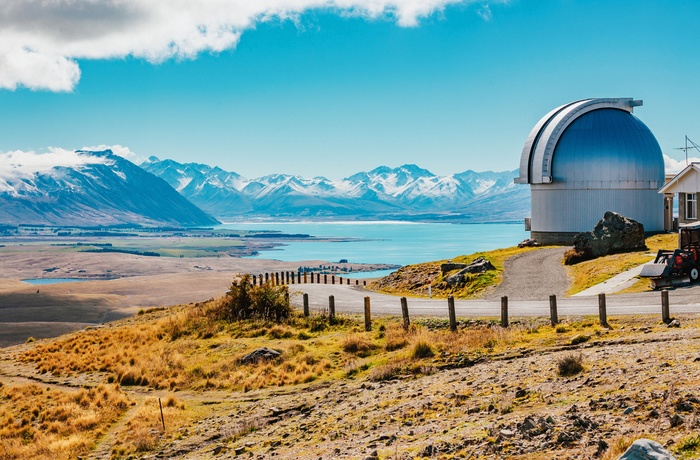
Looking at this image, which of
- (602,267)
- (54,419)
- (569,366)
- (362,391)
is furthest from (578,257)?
(54,419)

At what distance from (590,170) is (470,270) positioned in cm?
2002

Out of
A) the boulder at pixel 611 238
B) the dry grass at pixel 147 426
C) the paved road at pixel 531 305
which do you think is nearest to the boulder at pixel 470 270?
the paved road at pixel 531 305

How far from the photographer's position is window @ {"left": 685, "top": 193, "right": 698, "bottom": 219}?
5009 centimetres

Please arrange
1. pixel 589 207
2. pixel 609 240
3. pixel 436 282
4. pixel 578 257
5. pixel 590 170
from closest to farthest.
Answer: pixel 436 282, pixel 578 257, pixel 609 240, pixel 590 170, pixel 589 207

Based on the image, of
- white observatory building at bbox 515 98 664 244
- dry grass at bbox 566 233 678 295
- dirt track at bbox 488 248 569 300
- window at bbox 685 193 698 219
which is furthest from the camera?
white observatory building at bbox 515 98 664 244

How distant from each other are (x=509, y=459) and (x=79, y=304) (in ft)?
328

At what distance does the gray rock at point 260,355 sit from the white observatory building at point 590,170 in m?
37.2

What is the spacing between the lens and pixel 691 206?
50688mm

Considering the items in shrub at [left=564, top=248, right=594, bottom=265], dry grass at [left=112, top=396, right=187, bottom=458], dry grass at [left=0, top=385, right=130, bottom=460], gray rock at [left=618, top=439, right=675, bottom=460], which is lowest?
dry grass at [left=0, top=385, right=130, bottom=460]

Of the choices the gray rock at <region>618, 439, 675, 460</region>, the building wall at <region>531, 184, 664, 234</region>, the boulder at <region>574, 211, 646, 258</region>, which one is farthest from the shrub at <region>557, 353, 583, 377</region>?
the building wall at <region>531, 184, 664, 234</region>

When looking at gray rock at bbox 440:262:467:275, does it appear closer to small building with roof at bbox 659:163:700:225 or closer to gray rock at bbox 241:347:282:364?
small building with roof at bbox 659:163:700:225

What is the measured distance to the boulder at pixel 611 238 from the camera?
43.7 m

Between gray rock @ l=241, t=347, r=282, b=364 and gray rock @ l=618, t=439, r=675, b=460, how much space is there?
17739 millimetres

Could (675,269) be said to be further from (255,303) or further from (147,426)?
(147,426)
